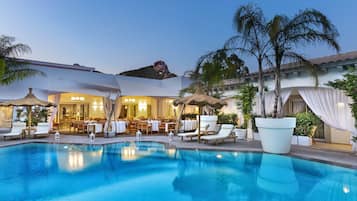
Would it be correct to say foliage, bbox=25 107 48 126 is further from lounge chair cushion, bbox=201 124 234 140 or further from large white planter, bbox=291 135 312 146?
large white planter, bbox=291 135 312 146

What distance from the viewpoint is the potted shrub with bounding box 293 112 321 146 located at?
1137 centimetres

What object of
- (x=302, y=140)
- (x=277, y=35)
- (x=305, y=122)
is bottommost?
(x=302, y=140)

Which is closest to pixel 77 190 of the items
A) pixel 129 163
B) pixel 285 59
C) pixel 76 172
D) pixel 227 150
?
pixel 76 172

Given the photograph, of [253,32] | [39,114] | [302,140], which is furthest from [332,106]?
[39,114]

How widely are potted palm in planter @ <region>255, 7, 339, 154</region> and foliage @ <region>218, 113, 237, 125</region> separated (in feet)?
17.7

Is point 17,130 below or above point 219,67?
below

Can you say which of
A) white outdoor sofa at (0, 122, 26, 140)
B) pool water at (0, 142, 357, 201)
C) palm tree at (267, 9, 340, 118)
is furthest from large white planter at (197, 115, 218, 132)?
white outdoor sofa at (0, 122, 26, 140)

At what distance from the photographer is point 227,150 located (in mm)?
10852

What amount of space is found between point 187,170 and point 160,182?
1491 millimetres

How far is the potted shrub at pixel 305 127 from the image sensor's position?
1137cm

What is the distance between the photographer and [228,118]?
1584 centimetres

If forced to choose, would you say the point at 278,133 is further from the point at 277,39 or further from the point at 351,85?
the point at 277,39

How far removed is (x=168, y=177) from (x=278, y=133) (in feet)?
16.1

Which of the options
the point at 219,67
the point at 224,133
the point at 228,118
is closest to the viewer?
the point at 224,133
